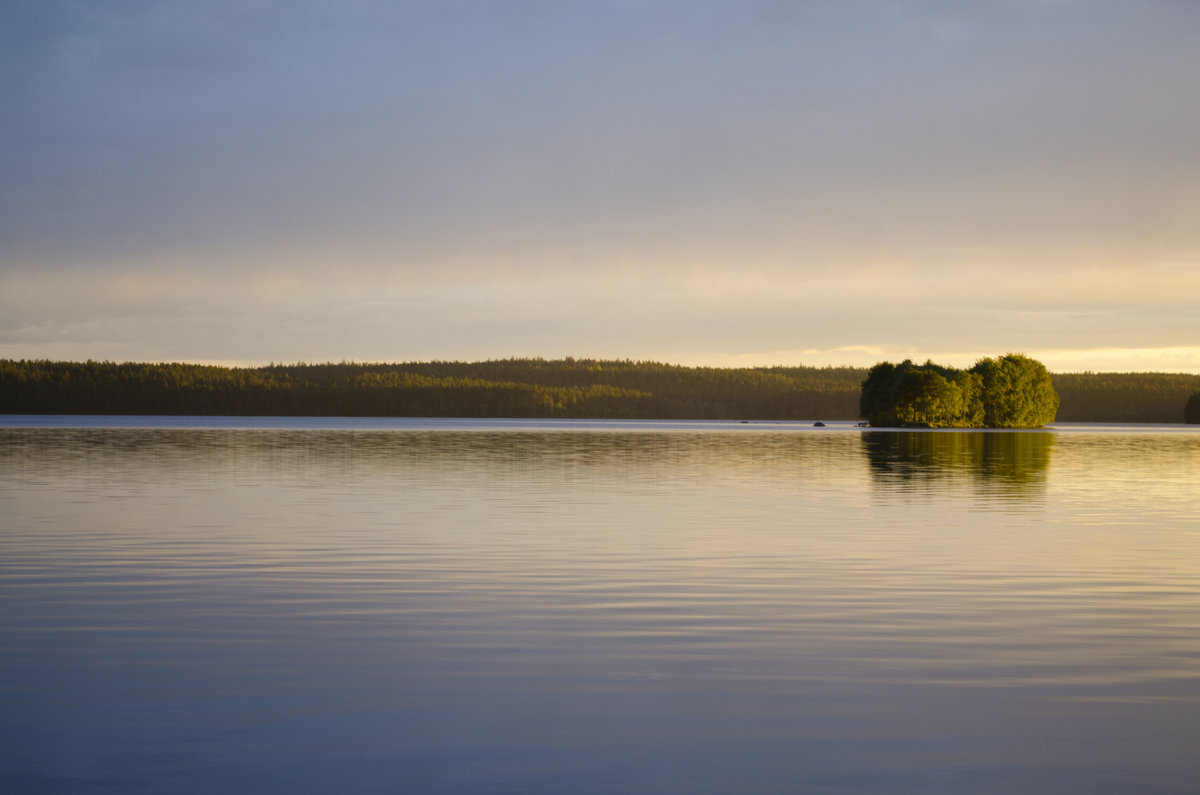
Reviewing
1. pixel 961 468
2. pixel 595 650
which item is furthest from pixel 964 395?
pixel 595 650

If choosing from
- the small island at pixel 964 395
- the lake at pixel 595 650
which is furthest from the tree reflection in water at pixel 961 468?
the small island at pixel 964 395

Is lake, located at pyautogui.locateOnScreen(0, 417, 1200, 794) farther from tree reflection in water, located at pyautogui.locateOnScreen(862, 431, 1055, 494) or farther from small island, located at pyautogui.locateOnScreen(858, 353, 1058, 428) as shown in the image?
small island, located at pyautogui.locateOnScreen(858, 353, 1058, 428)

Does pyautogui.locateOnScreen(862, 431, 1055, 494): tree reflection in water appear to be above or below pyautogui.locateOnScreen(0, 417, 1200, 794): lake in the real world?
above

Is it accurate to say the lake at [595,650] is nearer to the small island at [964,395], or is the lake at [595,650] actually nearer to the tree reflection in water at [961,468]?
the tree reflection in water at [961,468]

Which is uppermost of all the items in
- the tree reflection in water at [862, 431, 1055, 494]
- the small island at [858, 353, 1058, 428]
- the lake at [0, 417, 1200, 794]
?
the small island at [858, 353, 1058, 428]

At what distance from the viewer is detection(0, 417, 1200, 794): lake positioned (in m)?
8.37

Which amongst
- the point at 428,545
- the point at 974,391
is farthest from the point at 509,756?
the point at 974,391

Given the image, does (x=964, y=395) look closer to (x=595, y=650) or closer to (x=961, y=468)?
(x=961, y=468)

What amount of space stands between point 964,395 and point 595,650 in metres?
152

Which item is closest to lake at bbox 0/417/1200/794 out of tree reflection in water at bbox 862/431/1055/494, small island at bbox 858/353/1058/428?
tree reflection in water at bbox 862/431/1055/494

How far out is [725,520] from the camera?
26.1 m

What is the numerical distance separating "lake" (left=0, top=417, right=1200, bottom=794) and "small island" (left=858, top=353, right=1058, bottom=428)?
425 feet

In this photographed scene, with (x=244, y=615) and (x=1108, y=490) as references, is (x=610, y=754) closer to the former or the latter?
(x=244, y=615)

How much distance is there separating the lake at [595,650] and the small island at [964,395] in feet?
425
